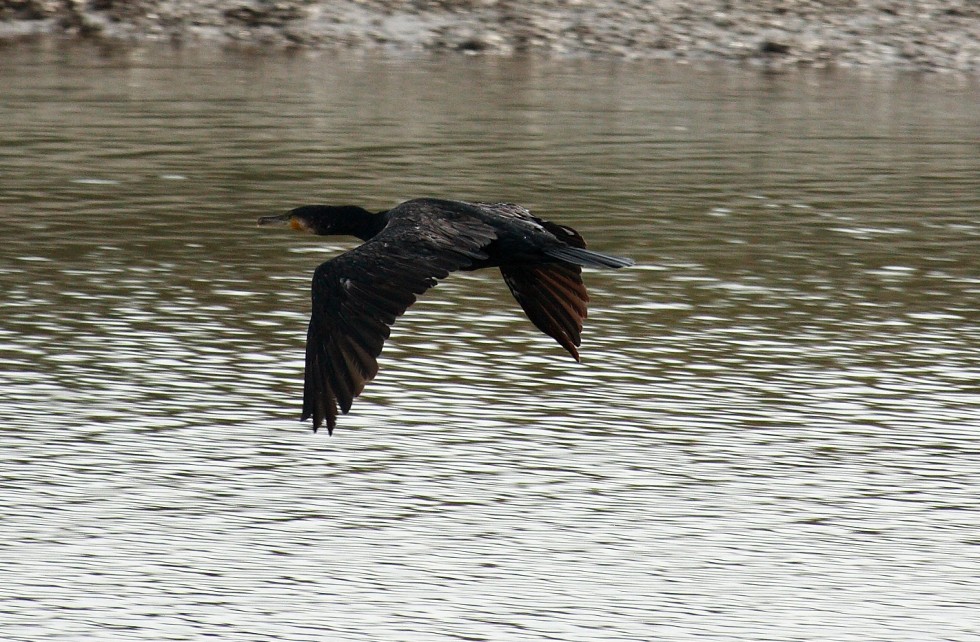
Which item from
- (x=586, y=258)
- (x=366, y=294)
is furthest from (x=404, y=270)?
(x=586, y=258)

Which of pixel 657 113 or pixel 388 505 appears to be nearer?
pixel 388 505

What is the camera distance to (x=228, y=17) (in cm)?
2925

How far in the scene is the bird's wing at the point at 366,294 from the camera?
770cm

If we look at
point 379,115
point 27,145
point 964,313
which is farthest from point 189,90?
point 964,313

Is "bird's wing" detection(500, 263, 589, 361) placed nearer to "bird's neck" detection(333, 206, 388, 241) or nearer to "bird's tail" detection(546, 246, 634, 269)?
"bird's tail" detection(546, 246, 634, 269)

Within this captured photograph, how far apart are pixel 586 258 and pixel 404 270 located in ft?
2.65

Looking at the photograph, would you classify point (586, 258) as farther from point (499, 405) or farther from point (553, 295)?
point (499, 405)

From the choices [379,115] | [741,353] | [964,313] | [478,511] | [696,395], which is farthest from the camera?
[379,115]

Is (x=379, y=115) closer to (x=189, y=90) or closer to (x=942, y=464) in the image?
(x=189, y=90)

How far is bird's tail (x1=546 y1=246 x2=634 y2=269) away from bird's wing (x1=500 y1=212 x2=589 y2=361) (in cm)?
53

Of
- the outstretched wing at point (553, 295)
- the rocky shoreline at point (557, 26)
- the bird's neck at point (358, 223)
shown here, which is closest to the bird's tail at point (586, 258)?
the outstretched wing at point (553, 295)

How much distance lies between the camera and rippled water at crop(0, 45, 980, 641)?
7.76 m

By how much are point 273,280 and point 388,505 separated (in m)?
5.27

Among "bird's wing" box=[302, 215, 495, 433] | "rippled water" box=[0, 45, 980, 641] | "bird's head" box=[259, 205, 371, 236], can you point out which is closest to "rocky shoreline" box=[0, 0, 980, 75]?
"rippled water" box=[0, 45, 980, 641]
